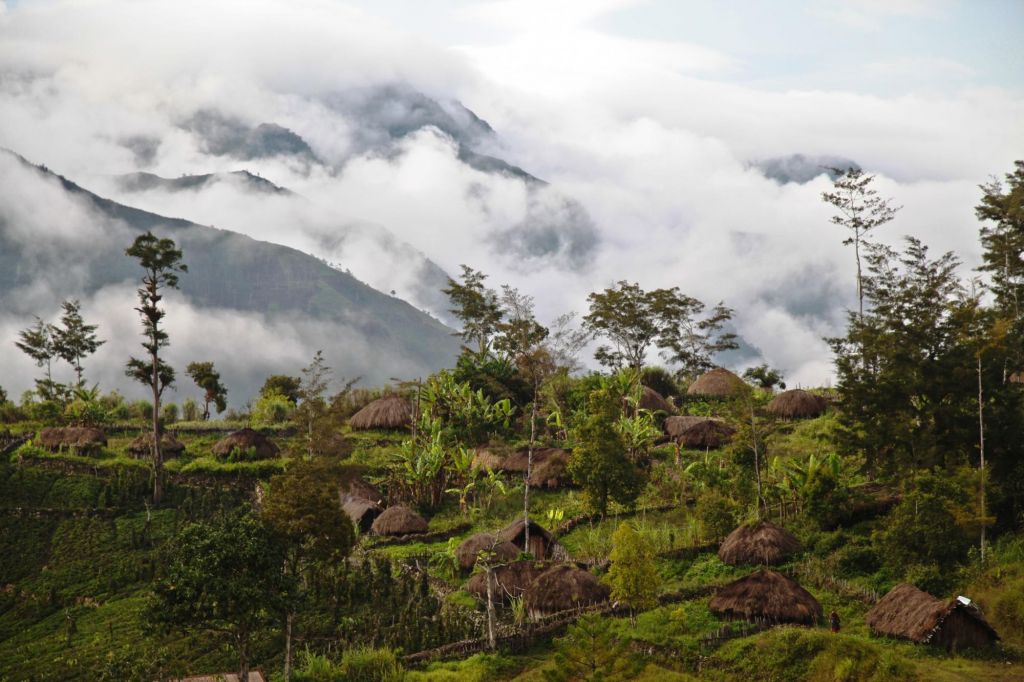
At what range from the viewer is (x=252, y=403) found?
170ft

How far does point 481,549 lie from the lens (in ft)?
79.9

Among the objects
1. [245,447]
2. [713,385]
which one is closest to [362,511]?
[245,447]

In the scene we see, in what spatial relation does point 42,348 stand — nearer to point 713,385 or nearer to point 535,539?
point 535,539

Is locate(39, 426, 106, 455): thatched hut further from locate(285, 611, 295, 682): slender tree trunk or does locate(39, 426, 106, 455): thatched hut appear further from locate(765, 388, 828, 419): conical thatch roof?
locate(765, 388, 828, 419): conical thatch roof

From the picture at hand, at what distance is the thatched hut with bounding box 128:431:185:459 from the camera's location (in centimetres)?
3525

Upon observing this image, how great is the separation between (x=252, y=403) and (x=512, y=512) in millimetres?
27141

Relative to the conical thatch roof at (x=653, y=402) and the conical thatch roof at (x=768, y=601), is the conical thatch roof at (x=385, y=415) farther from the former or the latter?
the conical thatch roof at (x=768, y=601)

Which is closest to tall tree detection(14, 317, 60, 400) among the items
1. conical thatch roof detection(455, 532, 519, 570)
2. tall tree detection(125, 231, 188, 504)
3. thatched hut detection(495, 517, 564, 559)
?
tall tree detection(125, 231, 188, 504)

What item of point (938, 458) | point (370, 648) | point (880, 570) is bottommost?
point (370, 648)

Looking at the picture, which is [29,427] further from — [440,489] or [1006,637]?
[1006,637]

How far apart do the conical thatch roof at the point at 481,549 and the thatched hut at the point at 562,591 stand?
7.87ft

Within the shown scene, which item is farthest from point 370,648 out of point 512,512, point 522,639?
point 512,512

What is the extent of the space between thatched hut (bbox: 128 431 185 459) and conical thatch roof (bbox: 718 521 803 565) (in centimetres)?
2378

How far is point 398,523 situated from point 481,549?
16.6 feet
